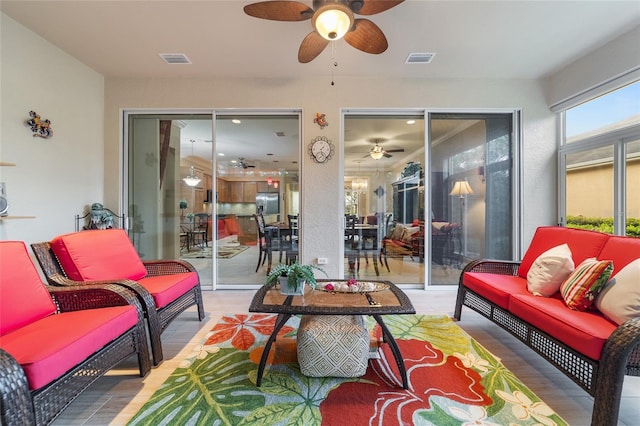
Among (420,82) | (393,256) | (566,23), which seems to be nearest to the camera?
(566,23)

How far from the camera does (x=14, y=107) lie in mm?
2539

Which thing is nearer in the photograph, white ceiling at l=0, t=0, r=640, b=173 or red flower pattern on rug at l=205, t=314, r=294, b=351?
red flower pattern on rug at l=205, t=314, r=294, b=351

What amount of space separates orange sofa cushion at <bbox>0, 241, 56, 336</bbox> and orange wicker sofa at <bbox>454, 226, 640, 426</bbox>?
3.00 meters

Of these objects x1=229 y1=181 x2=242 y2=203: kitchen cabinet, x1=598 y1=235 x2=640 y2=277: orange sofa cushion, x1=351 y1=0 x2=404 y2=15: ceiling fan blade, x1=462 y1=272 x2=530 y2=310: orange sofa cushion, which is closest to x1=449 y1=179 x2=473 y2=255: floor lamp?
x1=462 y1=272 x2=530 y2=310: orange sofa cushion

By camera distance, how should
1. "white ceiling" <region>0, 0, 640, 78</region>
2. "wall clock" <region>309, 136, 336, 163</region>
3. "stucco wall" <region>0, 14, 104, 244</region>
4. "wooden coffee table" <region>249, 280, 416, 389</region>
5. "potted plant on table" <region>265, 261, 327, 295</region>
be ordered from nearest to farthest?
"wooden coffee table" <region>249, 280, 416, 389</region>
"potted plant on table" <region>265, 261, 327, 295</region>
"white ceiling" <region>0, 0, 640, 78</region>
"stucco wall" <region>0, 14, 104, 244</region>
"wall clock" <region>309, 136, 336, 163</region>

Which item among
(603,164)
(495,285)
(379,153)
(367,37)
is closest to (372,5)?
(367,37)

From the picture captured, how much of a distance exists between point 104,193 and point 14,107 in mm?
1318

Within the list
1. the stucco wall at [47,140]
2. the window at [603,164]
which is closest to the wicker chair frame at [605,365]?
the window at [603,164]

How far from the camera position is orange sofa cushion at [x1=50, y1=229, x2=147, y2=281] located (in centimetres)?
199

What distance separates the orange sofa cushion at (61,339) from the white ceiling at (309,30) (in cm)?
251

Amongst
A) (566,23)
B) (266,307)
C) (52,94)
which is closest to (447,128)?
(566,23)

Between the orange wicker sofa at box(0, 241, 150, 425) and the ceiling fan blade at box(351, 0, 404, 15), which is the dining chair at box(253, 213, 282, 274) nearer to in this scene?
the orange wicker sofa at box(0, 241, 150, 425)

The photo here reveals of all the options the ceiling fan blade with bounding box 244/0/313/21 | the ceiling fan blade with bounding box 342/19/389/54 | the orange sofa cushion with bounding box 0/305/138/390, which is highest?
the ceiling fan blade with bounding box 244/0/313/21

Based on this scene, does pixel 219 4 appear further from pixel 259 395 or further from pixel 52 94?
pixel 259 395
